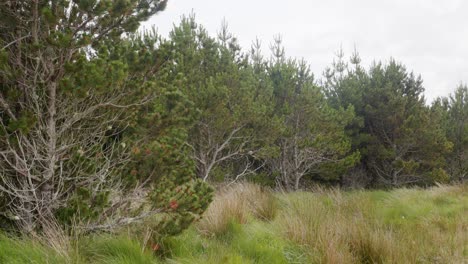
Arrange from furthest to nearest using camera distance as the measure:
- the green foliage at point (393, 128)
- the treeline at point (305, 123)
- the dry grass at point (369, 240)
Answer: the green foliage at point (393, 128) → the treeline at point (305, 123) → the dry grass at point (369, 240)

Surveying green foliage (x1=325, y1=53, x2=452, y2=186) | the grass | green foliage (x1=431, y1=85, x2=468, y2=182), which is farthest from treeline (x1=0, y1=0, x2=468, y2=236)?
green foliage (x1=431, y1=85, x2=468, y2=182)

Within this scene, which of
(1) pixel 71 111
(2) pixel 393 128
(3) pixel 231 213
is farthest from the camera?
(2) pixel 393 128

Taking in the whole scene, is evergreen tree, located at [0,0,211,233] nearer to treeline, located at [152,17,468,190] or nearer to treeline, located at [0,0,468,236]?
treeline, located at [0,0,468,236]

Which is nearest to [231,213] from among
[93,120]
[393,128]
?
[93,120]

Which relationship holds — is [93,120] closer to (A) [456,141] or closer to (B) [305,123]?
(B) [305,123]

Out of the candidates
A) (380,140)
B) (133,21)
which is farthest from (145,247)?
(380,140)

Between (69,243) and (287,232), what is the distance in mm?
2729

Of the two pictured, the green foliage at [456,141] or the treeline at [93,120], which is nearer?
the treeline at [93,120]

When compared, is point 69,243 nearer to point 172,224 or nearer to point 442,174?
point 172,224

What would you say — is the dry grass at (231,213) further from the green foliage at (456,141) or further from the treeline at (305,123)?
the green foliage at (456,141)

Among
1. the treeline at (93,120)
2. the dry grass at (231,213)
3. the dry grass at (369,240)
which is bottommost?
the dry grass at (369,240)

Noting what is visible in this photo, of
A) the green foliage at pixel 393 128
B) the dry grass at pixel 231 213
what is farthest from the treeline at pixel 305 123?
the dry grass at pixel 231 213

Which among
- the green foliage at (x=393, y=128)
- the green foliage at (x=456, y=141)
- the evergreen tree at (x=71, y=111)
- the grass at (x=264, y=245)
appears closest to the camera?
the grass at (x=264, y=245)

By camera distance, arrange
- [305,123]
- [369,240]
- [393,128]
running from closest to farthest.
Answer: [369,240], [305,123], [393,128]
